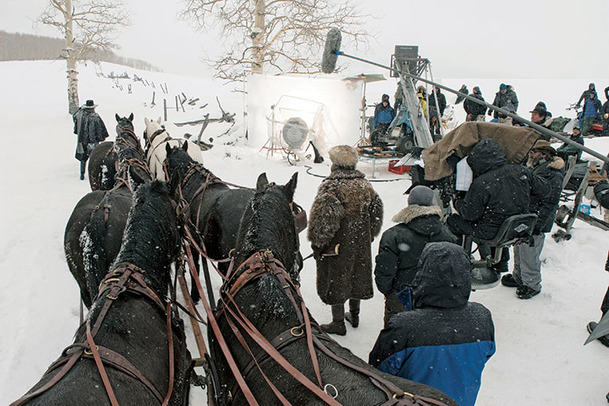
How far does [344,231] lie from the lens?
3.65 m

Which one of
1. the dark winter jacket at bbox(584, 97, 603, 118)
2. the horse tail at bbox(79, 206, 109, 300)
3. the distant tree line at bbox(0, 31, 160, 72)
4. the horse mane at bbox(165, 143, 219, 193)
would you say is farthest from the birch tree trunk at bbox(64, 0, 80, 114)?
the distant tree line at bbox(0, 31, 160, 72)

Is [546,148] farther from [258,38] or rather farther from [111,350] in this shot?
[258,38]

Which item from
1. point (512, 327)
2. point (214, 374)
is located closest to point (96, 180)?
point (214, 374)

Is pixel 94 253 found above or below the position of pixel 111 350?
below

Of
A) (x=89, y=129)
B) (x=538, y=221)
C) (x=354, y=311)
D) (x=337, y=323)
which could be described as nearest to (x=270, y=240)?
(x=337, y=323)

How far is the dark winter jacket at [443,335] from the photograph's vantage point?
75.1 inches

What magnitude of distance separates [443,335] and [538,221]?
3.15 metres

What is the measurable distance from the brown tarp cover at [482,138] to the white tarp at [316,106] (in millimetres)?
7616

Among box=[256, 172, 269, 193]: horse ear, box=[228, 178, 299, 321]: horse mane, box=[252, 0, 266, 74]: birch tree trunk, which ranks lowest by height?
box=[228, 178, 299, 321]: horse mane

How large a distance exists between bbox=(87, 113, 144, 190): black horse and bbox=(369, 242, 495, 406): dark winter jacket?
15.0 ft

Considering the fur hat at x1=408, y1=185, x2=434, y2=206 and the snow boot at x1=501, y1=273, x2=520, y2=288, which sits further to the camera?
the snow boot at x1=501, y1=273, x2=520, y2=288

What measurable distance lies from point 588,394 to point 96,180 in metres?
6.64

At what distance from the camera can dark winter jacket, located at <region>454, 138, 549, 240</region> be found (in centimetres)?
363

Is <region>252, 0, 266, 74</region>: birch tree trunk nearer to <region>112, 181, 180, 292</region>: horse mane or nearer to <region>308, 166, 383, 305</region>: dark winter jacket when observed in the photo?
<region>308, 166, 383, 305</region>: dark winter jacket
